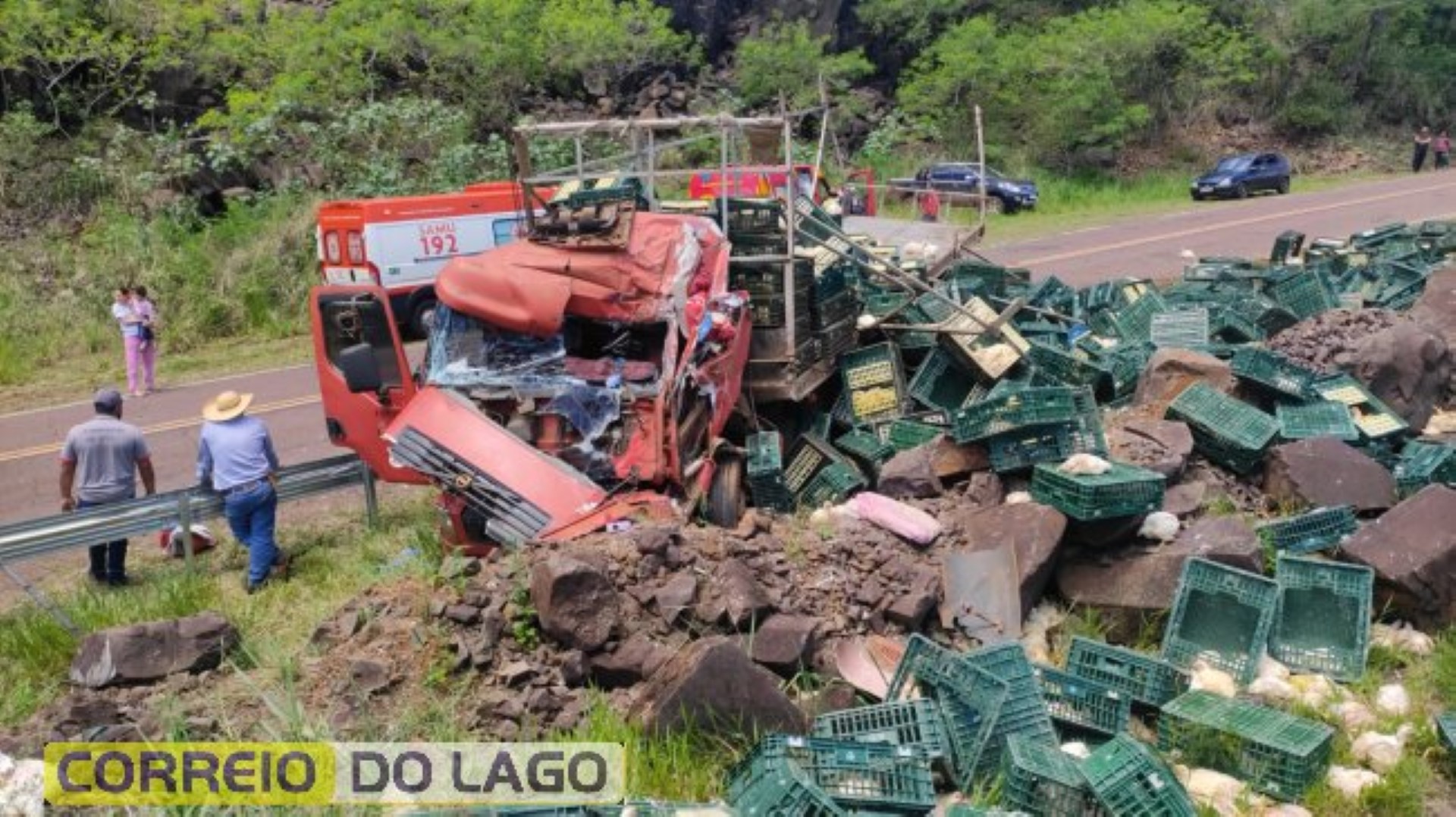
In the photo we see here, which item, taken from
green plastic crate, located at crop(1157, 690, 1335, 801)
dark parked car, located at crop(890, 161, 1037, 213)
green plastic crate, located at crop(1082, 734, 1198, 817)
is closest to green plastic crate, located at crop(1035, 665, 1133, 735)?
green plastic crate, located at crop(1157, 690, 1335, 801)

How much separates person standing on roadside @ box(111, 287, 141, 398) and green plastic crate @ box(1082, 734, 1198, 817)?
13.0 meters

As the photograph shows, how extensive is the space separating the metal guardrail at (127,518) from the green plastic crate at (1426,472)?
24.8ft

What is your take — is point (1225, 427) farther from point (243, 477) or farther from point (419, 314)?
point (419, 314)

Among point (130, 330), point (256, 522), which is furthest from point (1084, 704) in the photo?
point (130, 330)

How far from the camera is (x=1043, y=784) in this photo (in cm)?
517

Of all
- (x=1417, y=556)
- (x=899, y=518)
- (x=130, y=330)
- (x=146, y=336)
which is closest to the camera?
(x=1417, y=556)

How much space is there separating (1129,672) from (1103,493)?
3.92ft

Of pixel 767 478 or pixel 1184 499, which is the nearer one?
pixel 1184 499

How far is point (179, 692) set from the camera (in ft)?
20.1

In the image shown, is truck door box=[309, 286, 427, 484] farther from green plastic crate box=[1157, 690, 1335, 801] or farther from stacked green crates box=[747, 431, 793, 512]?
green plastic crate box=[1157, 690, 1335, 801]

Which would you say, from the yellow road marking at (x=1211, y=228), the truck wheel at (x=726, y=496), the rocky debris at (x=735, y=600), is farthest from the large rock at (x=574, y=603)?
the yellow road marking at (x=1211, y=228)

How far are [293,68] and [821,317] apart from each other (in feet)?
65.8

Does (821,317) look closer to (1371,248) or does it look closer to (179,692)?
(179,692)

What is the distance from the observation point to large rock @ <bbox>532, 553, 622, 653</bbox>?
5.95m
